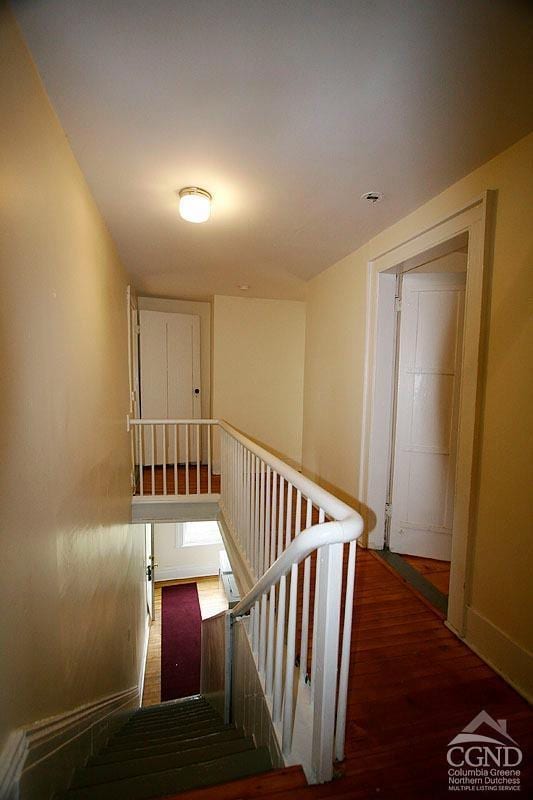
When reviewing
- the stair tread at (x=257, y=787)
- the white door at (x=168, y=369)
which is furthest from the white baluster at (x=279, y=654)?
the white door at (x=168, y=369)

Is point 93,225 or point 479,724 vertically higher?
point 93,225

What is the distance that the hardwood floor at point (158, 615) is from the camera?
4242 millimetres

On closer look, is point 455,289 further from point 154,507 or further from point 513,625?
point 154,507

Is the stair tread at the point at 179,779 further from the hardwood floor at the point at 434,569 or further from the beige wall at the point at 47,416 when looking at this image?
the hardwood floor at the point at 434,569

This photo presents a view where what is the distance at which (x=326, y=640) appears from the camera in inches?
35.3

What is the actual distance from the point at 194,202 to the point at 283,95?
77 cm

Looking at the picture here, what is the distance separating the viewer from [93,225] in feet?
6.32

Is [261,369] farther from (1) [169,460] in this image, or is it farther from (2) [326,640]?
(2) [326,640]

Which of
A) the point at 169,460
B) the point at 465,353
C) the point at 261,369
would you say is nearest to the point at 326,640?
the point at 465,353

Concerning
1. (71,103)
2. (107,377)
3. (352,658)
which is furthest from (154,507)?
(71,103)

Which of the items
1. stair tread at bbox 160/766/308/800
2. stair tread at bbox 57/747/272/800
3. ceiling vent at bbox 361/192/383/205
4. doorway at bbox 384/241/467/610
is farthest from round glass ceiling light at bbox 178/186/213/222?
stair tread at bbox 57/747/272/800

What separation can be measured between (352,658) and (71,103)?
261 cm
